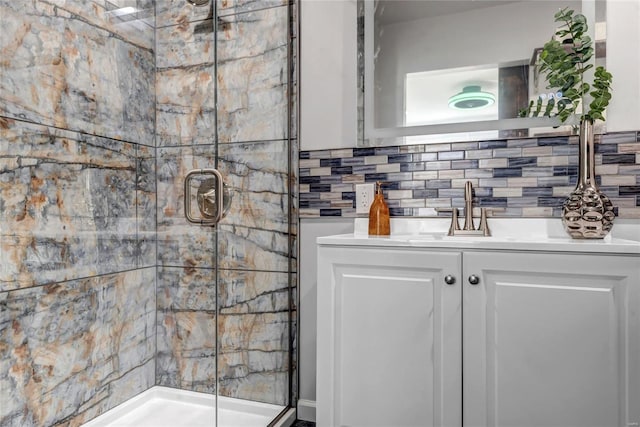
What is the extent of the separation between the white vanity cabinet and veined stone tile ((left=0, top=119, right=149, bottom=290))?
723mm

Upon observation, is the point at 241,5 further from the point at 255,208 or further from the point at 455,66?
the point at 455,66

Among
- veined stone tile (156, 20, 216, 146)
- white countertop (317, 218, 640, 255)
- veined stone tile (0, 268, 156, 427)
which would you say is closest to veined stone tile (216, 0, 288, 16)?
veined stone tile (156, 20, 216, 146)

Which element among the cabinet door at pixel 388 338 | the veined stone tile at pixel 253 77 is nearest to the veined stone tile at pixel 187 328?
the cabinet door at pixel 388 338

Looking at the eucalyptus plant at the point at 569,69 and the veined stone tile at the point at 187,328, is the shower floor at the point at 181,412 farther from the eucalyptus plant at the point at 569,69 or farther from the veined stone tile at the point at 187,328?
the eucalyptus plant at the point at 569,69

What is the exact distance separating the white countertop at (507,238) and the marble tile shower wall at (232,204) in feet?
1.05

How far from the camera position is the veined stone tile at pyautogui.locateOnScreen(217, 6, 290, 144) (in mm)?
1353

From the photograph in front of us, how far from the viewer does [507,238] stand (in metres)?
1.34

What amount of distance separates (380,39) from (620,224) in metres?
1.08

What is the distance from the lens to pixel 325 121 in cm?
172

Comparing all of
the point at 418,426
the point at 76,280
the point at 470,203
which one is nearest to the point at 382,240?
the point at 470,203

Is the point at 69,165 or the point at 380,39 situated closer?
the point at 69,165

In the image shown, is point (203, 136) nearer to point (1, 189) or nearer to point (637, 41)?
point (1, 189)

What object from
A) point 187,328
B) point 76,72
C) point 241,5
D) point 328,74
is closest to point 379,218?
point 328,74

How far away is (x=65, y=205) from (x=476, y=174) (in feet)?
4.60
